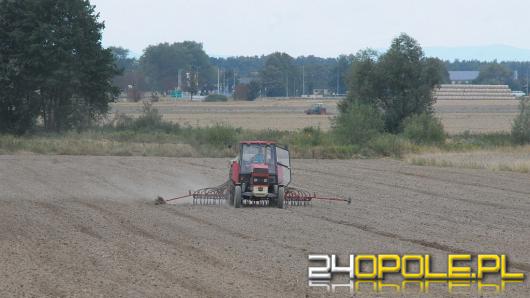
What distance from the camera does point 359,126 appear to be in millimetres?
50531

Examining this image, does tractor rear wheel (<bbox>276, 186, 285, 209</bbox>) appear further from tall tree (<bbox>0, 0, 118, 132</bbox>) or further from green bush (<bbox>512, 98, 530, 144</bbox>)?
green bush (<bbox>512, 98, 530, 144</bbox>)

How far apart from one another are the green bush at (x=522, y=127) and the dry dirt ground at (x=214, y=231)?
2118cm

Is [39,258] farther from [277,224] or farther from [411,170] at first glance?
[411,170]

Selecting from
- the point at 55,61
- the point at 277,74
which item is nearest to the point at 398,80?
the point at 55,61

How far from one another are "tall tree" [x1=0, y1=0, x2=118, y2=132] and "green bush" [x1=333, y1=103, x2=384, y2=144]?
624 inches

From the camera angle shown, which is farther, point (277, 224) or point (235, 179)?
point (235, 179)

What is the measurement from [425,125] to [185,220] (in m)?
34.2

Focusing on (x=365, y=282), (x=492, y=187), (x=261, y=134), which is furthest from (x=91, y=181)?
(x=261, y=134)

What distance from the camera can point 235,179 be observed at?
23.6m

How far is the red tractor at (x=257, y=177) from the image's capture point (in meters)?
23.2

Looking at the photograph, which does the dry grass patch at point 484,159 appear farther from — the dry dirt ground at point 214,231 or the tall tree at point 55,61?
the tall tree at point 55,61

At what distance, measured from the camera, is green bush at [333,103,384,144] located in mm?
50594

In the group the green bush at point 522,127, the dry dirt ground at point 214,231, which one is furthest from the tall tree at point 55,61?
the green bush at point 522,127

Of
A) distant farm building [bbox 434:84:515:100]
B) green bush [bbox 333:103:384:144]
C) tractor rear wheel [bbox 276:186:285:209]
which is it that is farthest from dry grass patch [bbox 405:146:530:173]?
distant farm building [bbox 434:84:515:100]
